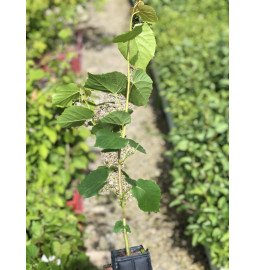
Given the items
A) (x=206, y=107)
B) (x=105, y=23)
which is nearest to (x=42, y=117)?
(x=206, y=107)

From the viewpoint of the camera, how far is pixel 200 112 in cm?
286

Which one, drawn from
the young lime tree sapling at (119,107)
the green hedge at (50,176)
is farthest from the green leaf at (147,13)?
the green hedge at (50,176)

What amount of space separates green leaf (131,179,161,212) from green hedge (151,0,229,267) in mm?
1350

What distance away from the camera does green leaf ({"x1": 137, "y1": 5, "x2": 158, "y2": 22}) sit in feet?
3.25

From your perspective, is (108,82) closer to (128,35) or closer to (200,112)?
(128,35)

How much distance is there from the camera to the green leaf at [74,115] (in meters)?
1.06

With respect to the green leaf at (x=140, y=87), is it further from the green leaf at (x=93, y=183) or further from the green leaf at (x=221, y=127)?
the green leaf at (x=221, y=127)

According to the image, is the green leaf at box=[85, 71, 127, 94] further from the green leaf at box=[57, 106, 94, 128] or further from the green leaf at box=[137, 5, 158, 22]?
the green leaf at box=[137, 5, 158, 22]

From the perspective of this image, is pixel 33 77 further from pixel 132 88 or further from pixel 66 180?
pixel 132 88

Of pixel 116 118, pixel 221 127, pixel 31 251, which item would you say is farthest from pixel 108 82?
pixel 221 127

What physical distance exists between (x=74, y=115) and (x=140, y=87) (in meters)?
0.23

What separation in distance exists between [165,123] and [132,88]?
317 centimetres

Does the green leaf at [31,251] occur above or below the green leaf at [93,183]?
below

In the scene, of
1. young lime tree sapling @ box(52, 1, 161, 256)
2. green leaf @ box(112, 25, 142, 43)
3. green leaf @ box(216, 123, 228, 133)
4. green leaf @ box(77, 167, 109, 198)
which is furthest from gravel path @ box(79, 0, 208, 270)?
green leaf @ box(112, 25, 142, 43)
